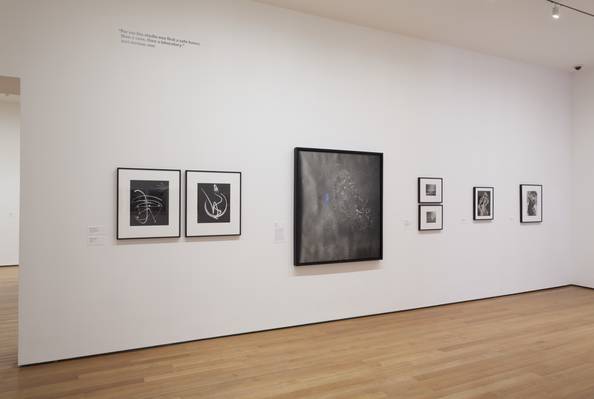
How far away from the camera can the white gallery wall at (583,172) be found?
995 cm

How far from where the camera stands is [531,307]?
26.8 ft

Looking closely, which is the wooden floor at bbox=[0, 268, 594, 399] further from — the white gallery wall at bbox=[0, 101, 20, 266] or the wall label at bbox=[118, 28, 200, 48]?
the white gallery wall at bbox=[0, 101, 20, 266]

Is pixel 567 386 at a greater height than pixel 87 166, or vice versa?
pixel 87 166

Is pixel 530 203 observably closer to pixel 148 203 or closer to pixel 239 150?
pixel 239 150

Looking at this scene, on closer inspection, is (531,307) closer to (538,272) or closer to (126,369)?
(538,272)

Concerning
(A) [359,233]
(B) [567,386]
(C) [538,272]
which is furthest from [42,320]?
(C) [538,272]

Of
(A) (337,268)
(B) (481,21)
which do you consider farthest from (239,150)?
(B) (481,21)

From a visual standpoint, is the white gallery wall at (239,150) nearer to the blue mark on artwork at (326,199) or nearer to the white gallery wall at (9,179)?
the blue mark on artwork at (326,199)

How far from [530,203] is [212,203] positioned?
715cm

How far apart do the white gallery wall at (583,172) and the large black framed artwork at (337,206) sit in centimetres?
573

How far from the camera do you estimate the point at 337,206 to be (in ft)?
23.4

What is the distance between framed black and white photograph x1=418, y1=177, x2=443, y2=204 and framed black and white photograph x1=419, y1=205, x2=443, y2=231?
0.37ft

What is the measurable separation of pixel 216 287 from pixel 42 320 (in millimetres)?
2154

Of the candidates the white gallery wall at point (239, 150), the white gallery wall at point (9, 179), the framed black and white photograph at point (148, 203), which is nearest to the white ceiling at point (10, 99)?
the white gallery wall at point (9, 179)
